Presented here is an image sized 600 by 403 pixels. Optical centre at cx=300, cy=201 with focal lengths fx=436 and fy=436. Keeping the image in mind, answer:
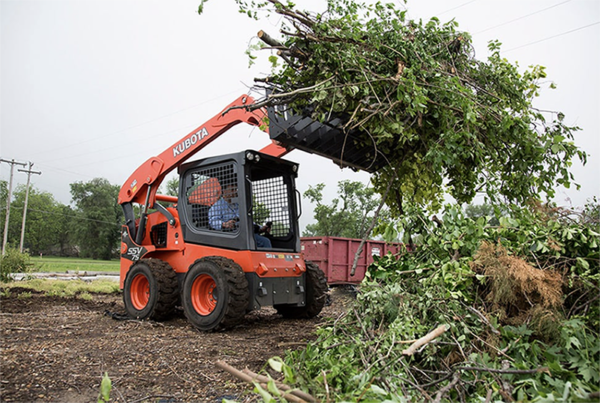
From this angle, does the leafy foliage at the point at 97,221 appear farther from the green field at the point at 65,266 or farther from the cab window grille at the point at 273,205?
the cab window grille at the point at 273,205

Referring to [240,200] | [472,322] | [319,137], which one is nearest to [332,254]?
[240,200]

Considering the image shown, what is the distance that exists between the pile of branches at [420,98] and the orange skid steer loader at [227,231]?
0.81 metres

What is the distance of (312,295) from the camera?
6.73m

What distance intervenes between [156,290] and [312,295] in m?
2.31

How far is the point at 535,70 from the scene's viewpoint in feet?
16.8

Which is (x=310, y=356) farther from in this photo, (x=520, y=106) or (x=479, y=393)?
(x=520, y=106)

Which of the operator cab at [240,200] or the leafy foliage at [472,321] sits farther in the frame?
the operator cab at [240,200]

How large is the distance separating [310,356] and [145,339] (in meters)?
2.64

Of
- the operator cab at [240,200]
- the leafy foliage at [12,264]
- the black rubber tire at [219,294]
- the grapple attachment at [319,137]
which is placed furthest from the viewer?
the leafy foliage at [12,264]

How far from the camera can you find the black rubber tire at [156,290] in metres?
6.30

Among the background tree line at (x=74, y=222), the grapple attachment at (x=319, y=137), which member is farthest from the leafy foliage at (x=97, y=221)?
the grapple attachment at (x=319, y=137)

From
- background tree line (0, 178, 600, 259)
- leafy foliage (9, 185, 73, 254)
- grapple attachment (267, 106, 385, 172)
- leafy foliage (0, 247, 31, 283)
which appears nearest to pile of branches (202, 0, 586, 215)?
grapple attachment (267, 106, 385, 172)

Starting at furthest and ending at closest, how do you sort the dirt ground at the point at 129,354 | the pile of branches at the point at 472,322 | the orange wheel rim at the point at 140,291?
the orange wheel rim at the point at 140,291, the dirt ground at the point at 129,354, the pile of branches at the point at 472,322

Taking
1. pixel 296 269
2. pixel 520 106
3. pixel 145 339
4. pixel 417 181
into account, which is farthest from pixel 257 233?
pixel 520 106
